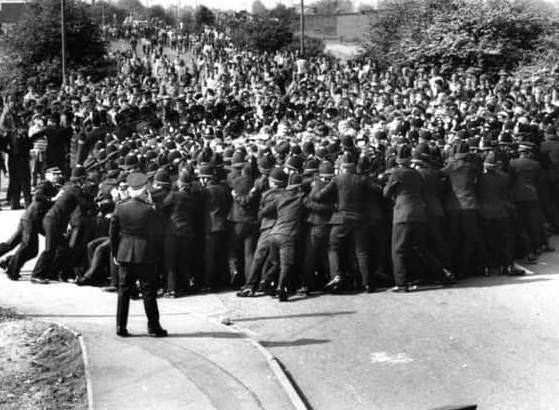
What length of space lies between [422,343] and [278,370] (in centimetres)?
199

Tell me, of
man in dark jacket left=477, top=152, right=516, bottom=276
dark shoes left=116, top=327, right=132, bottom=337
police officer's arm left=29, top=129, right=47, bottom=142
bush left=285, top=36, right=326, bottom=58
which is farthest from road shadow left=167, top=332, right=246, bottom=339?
bush left=285, top=36, right=326, bottom=58

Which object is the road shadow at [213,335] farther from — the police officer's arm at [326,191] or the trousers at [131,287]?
the police officer's arm at [326,191]

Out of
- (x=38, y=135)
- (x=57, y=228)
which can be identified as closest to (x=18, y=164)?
(x=38, y=135)

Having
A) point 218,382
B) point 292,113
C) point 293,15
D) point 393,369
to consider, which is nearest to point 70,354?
point 218,382

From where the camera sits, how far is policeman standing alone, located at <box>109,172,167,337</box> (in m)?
11.5

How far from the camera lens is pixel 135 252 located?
11461 millimetres

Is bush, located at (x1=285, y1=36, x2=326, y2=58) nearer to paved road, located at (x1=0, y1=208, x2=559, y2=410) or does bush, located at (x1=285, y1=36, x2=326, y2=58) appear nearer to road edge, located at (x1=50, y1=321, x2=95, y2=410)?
paved road, located at (x1=0, y1=208, x2=559, y2=410)

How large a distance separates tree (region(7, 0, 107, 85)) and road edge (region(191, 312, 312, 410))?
37.3 m

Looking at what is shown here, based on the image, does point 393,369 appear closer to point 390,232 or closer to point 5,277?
point 390,232

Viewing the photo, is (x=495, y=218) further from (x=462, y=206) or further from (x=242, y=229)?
(x=242, y=229)

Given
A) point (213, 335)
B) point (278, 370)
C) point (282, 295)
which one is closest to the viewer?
point (278, 370)

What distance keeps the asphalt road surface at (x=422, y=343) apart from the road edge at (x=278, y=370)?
0.14 meters

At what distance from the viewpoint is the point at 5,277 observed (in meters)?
15.7

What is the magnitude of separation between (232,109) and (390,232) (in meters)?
14.1
